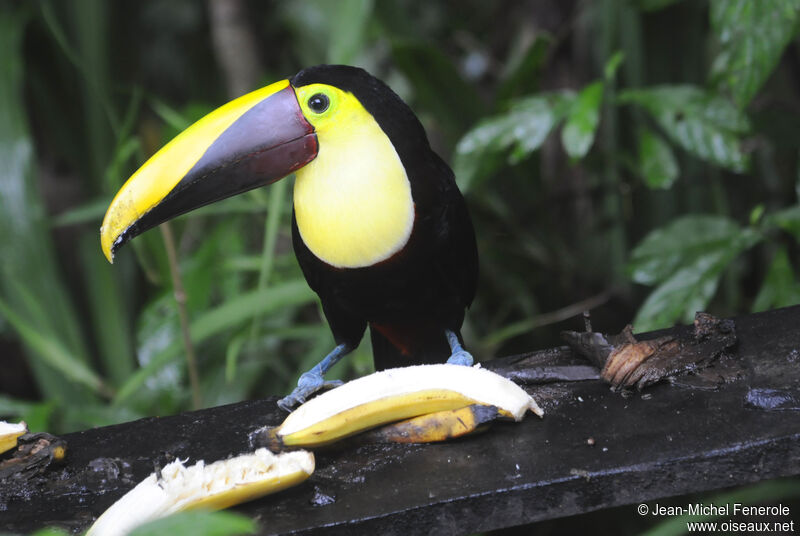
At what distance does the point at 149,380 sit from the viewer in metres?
1.81

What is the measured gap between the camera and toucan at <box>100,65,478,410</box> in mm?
1033

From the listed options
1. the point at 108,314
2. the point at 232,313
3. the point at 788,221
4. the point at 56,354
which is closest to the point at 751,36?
the point at 788,221

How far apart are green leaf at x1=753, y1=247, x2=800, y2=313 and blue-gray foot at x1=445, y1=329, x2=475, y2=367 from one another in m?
0.59

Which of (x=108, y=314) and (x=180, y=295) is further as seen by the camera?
(x=108, y=314)

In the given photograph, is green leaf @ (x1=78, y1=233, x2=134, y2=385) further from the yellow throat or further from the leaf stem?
the yellow throat

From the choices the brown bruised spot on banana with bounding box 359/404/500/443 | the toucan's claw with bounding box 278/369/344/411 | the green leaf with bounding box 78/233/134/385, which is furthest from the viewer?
the green leaf with bounding box 78/233/134/385

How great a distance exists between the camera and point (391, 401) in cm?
98

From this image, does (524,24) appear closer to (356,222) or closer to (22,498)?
(356,222)

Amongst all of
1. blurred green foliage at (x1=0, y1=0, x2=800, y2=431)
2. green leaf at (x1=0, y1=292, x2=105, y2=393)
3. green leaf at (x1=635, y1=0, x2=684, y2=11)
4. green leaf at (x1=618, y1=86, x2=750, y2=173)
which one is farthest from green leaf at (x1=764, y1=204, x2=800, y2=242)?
green leaf at (x1=0, y1=292, x2=105, y2=393)

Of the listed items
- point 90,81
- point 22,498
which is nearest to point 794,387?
point 22,498

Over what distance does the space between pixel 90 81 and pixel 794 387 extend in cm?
142

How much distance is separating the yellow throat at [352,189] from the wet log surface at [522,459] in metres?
→ 0.25

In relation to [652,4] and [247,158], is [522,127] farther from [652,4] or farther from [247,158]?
[247,158]

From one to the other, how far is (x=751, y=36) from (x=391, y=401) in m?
0.89
